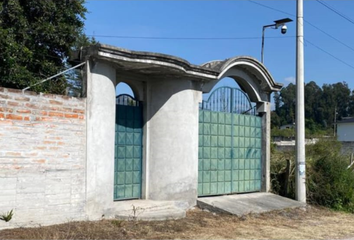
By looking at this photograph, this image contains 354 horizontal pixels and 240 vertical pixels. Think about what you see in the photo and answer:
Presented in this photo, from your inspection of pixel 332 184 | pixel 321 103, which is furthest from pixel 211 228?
pixel 321 103

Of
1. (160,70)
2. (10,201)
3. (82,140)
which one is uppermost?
(160,70)

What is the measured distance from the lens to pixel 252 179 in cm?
1326

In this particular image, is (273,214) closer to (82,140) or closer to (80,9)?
(82,140)

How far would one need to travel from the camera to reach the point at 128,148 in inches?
407

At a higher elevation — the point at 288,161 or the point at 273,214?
the point at 288,161

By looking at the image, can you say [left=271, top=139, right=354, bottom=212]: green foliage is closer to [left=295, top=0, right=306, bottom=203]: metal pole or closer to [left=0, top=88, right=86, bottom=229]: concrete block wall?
[left=295, top=0, right=306, bottom=203]: metal pole

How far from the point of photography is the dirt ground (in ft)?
24.2

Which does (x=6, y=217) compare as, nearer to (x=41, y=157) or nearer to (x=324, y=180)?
(x=41, y=157)

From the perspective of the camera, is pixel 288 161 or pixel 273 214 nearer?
pixel 273 214

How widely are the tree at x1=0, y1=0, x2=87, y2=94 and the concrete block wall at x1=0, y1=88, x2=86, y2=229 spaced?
96.1 inches

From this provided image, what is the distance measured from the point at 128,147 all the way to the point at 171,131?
3.82ft

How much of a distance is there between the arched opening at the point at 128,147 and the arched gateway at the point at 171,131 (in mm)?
25

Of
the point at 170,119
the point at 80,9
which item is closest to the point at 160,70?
the point at 170,119

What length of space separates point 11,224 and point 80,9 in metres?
6.89
